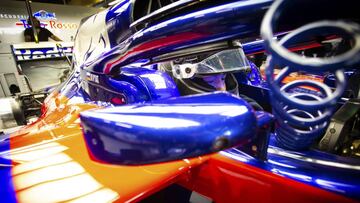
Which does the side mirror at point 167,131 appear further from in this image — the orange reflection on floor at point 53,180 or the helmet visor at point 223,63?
the helmet visor at point 223,63

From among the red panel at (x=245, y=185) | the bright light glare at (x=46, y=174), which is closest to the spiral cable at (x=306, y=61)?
the red panel at (x=245, y=185)

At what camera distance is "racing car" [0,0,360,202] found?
1.17 feet

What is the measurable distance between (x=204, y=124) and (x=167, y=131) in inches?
2.4

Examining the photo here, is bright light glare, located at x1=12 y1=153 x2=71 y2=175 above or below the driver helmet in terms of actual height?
below

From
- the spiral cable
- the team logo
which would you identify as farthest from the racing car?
the team logo

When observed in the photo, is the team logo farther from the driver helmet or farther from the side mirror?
the side mirror

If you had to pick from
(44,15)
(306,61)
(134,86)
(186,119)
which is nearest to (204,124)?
(186,119)

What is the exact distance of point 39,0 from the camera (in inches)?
361

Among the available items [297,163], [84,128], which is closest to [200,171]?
[297,163]

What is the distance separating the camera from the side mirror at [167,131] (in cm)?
35

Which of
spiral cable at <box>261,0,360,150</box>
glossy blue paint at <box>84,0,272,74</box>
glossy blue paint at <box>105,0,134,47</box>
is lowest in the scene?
spiral cable at <box>261,0,360,150</box>

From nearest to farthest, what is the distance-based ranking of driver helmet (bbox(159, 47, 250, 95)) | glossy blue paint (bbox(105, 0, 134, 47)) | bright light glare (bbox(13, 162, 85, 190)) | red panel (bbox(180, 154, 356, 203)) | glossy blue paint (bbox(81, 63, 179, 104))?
1. red panel (bbox(180, 154, 356, 203))
2. bright light glare (bbox(13, 162, 85, 190))
3. glossy blue paint (bbox(105, 0, 134, 47))
4. glossy blue paint (bbox(81, 63, 179, 104))
5. driver helmet (bbox(159, 47, 250, 95))

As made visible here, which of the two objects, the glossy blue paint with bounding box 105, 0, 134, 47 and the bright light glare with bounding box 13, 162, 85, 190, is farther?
the glossy blue paint with bounding box 105, 0, 134, 47

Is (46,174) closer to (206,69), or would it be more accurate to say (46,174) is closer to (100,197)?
(100,197)
